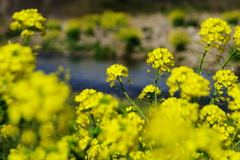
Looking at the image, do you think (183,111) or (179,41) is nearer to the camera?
(183,111)

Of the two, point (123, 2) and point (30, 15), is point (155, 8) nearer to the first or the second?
point (123, 2)

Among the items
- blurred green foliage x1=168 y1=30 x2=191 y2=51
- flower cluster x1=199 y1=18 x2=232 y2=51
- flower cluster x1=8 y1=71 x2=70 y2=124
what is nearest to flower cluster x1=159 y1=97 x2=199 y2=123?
Answer: flower cluster x1=8 y1=71 x2=70 y2=124

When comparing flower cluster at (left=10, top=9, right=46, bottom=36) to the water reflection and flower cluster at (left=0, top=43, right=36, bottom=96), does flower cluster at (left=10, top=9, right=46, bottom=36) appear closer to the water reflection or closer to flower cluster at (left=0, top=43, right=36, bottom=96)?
flower cluster at (left=0, top=43, right=36, bottom=96)

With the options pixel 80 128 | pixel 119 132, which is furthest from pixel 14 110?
pixel 80 128

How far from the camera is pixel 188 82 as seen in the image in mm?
1355

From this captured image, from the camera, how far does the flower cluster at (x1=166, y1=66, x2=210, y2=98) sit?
53.0 inches

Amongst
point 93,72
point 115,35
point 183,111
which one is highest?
point 183,111

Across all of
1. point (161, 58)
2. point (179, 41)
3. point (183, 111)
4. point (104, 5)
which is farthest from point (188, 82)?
point (104, 5)

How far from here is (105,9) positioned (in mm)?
17609

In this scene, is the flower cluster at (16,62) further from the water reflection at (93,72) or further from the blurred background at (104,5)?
the blurred background at (104,5)

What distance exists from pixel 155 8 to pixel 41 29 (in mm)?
15586

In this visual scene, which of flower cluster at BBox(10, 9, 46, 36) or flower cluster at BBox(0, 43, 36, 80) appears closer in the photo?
flower cluster at BBox(0, 43, 36, 80)

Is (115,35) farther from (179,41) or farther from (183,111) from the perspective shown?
(183,111)

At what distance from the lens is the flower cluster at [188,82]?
135 cm
